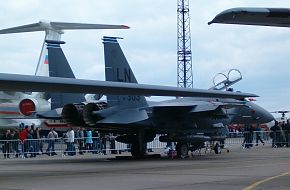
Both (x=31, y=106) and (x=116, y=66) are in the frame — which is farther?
(x=31, y=106)

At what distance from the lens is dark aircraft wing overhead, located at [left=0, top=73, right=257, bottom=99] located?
14.2m

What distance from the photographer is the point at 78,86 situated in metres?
15.2

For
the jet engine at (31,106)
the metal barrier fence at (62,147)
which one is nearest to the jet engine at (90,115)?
the metal barrier fence at (62,147)

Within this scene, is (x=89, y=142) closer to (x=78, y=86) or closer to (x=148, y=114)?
(x=148, y=114)

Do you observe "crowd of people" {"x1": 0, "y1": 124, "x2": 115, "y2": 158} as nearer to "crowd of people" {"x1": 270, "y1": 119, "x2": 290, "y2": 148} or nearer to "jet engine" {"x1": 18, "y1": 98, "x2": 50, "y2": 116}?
"jet engine" {"x1": 18, "y1": 98, "x2": 50, "y2": 116}

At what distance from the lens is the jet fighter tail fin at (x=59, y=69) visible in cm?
2291

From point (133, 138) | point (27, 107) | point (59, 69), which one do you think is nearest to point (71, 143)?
point (133, 138)

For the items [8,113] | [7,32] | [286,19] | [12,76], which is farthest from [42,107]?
[286,19]

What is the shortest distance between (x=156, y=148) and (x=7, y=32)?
28.4m

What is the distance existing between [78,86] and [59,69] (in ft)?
26.0

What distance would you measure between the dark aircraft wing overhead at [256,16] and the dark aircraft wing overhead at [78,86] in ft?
21.5

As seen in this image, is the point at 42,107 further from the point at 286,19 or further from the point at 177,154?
the point at 286,19

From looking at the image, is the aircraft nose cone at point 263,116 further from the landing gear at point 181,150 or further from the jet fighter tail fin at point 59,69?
the jet fighter tail fin at point 59,69

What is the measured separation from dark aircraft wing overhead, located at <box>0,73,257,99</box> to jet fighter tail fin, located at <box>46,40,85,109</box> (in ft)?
20.4
